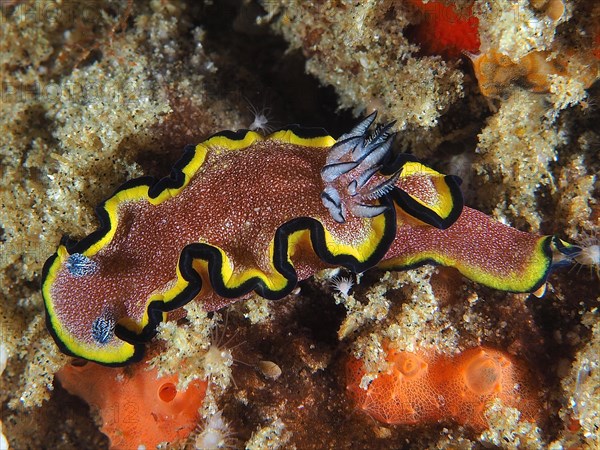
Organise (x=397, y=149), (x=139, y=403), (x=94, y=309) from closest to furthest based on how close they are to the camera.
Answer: (x=94, y=309) → (x=139, y=403) → (x=397, y=149)

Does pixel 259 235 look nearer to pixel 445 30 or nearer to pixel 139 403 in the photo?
pixel 139 403

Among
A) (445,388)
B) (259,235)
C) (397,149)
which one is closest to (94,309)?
(259,235)

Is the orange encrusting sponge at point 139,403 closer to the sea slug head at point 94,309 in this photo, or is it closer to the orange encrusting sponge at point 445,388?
the sea slug head at point 94,309

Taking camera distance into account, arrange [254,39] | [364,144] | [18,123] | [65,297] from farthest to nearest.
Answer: [254,39] < [18,123] < [65,297] < [364,144]

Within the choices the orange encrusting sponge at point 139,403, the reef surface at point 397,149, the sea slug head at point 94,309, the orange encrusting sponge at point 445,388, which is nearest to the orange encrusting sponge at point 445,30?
the reef surface at point 397,149

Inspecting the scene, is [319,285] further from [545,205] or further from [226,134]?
[545,205]

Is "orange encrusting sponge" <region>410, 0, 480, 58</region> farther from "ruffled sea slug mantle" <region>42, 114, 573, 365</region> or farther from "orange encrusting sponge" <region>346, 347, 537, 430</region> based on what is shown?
"orange encrusting sponge" <region>346, 347, 537, 430</region>

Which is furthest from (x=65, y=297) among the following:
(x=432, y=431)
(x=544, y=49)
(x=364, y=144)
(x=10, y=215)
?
(x=544, y=49)
